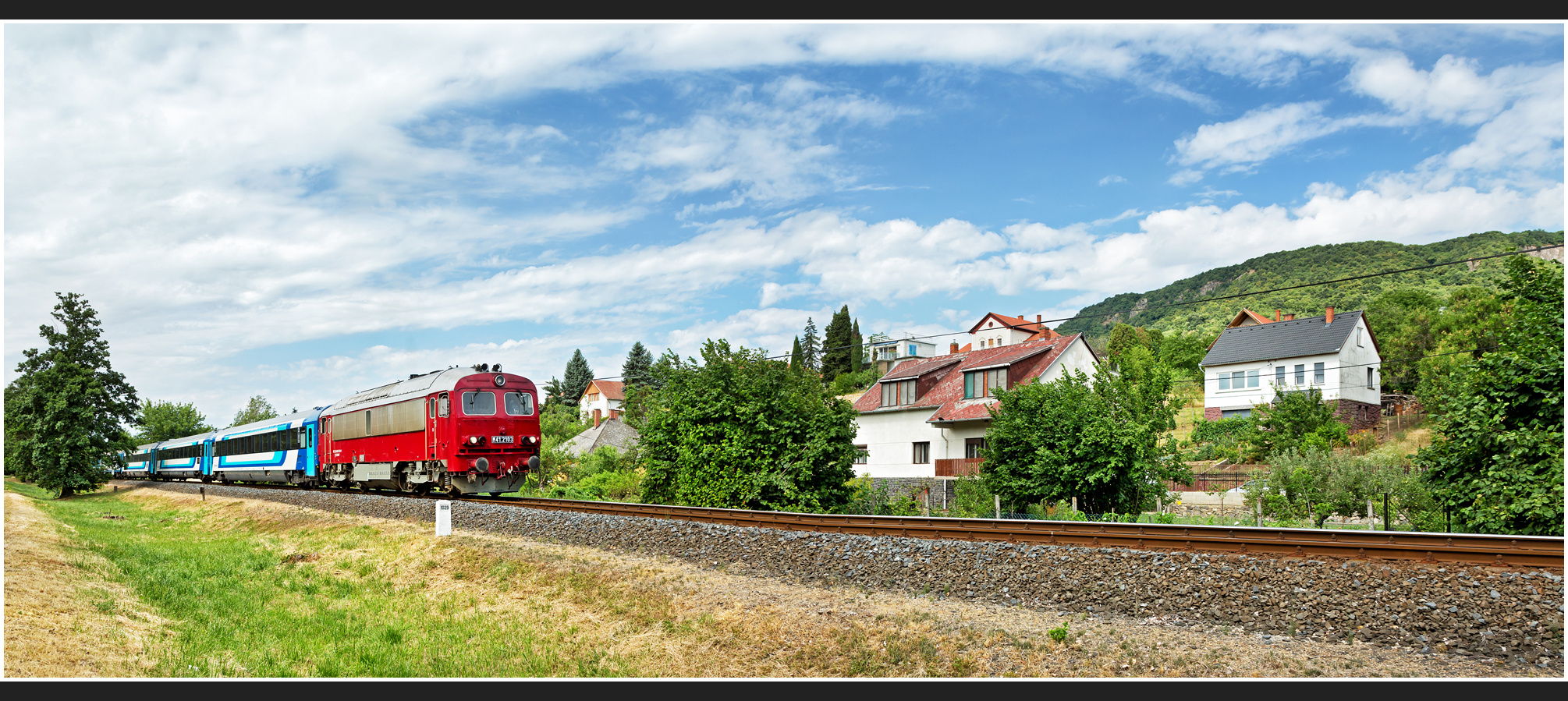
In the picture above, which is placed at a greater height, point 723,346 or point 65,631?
point 723,346

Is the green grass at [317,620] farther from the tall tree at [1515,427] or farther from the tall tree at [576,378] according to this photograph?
the tall tree at [576,378]

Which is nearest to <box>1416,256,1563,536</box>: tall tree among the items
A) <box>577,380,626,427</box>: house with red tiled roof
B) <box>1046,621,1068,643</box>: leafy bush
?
<box>1046,621,1068,643</box>: leafy bush

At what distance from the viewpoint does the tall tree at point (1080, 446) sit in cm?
2395

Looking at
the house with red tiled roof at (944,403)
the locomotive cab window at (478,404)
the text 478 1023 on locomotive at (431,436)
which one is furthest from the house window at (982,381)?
the locomotive cab window at (478,404)

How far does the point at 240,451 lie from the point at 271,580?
31579 mm

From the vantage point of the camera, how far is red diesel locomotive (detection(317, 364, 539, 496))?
1008 inches

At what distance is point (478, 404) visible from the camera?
84.9ft

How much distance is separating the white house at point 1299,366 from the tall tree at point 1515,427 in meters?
37.4

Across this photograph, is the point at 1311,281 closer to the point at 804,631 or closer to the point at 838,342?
the point at 838,342

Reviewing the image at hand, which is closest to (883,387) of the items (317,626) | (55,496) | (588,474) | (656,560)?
(588,474)

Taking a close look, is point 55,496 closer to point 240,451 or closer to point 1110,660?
point 240,451

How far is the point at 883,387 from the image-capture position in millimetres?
45219

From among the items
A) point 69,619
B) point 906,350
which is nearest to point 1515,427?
point 69,619

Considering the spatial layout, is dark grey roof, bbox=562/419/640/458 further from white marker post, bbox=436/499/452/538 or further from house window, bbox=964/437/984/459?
white marker post, bbox=436/499/452/538
